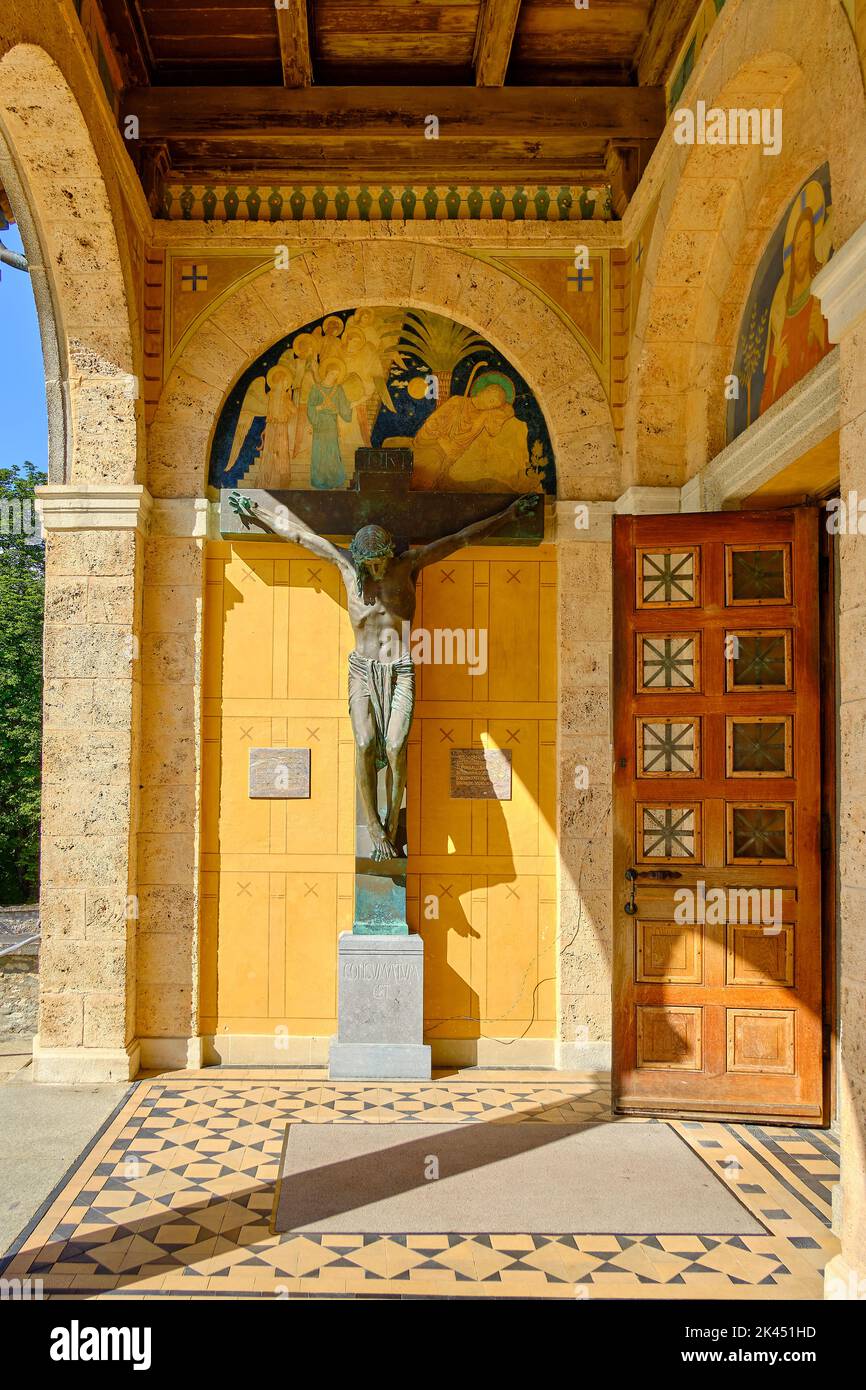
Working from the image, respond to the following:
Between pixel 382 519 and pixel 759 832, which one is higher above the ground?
pixel 382 519

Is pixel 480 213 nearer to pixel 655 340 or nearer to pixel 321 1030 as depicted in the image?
pixel 655 340

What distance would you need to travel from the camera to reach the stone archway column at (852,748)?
2885mm

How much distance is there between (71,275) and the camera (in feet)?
17.4

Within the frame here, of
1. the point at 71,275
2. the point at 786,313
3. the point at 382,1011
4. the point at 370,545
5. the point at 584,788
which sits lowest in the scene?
the point at 382,1011

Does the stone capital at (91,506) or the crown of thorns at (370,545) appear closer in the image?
the crown of thorns at (370,545)

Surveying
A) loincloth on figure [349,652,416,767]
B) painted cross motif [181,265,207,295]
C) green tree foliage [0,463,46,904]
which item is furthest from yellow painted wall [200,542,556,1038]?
→ green tree foliage [0,463,46,904]

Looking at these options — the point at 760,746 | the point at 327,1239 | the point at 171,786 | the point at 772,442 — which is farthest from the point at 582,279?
the point at 327,1239

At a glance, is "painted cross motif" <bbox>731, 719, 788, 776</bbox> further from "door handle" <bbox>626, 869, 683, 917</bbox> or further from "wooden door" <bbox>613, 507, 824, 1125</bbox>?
"door handle" <bbox>626, 869, 683, 917</bbox>

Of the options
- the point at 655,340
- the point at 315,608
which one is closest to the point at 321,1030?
the point at 315,608

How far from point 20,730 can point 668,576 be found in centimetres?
1393

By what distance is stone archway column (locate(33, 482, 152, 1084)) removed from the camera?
17.5 ft

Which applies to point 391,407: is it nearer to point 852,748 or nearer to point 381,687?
point 381,687

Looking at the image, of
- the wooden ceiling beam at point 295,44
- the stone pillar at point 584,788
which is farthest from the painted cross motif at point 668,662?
the wooden ceiling beam at point 295,44

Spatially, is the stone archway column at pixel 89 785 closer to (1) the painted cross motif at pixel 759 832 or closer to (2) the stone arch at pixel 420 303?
(2) the stone arch at pixel 420 303
